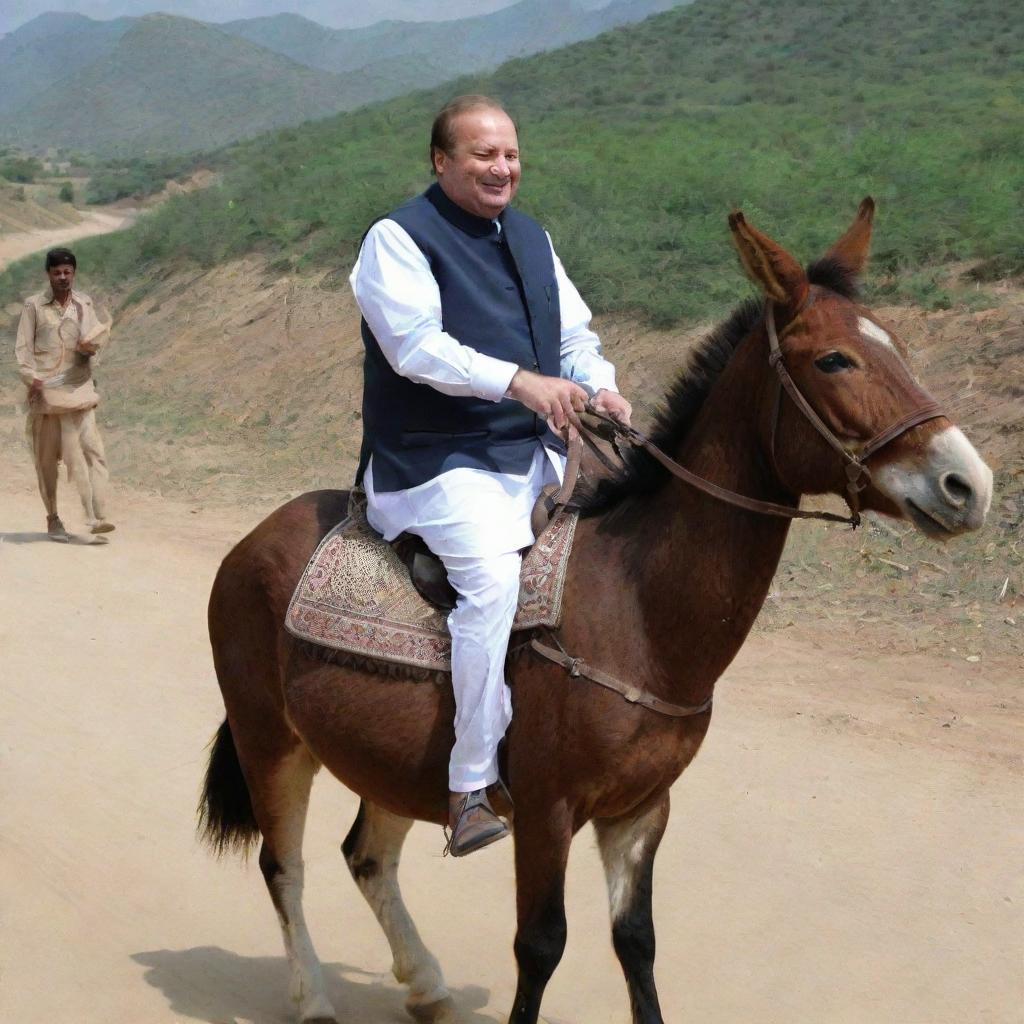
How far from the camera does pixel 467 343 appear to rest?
399cm

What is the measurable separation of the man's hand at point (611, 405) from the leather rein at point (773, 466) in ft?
0.15

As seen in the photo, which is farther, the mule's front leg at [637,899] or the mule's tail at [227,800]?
the mule's tail at [227,800]

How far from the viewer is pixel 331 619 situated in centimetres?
424

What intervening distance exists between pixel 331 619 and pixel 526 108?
29.6m

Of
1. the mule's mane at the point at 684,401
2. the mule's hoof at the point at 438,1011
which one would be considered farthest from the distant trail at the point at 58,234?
the mule's mane at the point at 684,401

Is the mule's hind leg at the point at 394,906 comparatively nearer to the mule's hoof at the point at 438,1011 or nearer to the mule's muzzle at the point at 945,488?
the mule's hoof at the point at 438,1011

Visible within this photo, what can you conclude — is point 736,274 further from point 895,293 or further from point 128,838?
point 128,838

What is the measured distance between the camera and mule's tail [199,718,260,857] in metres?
5.08

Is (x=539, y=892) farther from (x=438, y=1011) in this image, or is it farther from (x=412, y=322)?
(x=412, y=322)

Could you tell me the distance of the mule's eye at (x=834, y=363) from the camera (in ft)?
11.1

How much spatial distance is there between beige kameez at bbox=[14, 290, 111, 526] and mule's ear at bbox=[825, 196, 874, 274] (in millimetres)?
8916

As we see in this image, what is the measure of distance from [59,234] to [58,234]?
2.1 inches

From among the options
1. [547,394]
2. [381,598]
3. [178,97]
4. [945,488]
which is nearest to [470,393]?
[547,394]

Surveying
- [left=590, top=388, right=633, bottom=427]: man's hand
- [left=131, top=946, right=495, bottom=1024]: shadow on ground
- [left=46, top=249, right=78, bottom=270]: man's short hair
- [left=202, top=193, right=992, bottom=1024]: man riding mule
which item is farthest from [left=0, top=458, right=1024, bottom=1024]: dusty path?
[left=46, top=249, right=78, bottom=270]: man's short hair
